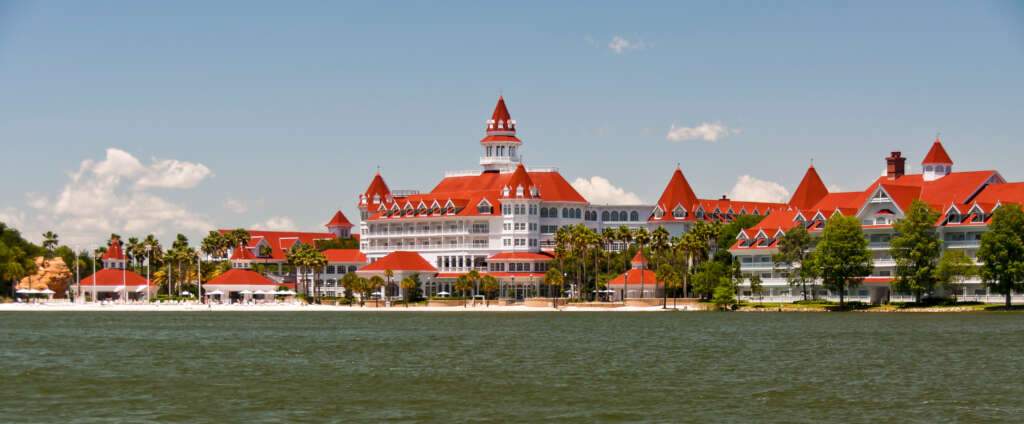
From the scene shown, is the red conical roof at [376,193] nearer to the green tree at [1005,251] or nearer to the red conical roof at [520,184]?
the red conical roof at [520,184]

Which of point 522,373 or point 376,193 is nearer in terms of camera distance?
point 522,373

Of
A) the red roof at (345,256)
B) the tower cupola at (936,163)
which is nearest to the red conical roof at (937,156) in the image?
the tower cupola at (936,163)

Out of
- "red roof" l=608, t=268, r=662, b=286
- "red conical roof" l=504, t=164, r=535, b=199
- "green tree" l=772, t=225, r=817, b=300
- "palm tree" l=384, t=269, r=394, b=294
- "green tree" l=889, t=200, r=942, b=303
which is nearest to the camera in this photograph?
"green tree" l=889, t=200, r=942, b=303

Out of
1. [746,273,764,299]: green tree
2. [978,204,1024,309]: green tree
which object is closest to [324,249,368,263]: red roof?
[746,273,764,299]: green tree

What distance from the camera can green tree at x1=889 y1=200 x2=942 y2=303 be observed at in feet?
386

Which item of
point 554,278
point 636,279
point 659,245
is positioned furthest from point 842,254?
point 554,278

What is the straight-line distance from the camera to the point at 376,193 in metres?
189

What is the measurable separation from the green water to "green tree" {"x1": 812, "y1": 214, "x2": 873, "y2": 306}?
23.4 meters

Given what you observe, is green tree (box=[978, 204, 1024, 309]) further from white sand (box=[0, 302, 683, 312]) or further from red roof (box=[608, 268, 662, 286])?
white sand (box=[0, 302, 683, 312])

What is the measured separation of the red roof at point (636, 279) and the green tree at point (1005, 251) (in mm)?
37489

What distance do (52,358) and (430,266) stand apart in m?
104

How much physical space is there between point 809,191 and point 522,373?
11416cm

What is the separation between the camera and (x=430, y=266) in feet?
556

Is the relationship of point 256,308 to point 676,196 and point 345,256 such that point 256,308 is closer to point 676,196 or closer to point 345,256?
point 345,256
